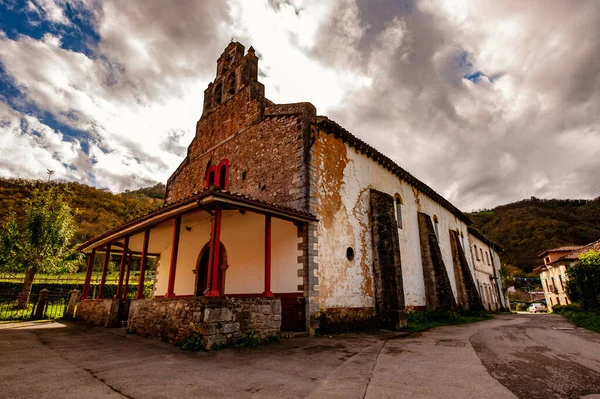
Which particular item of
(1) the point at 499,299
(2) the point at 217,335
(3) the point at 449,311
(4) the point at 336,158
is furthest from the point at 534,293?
(2) the point at 217,335

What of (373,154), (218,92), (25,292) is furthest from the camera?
(25,292)

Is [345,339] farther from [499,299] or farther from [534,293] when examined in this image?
[534,293]

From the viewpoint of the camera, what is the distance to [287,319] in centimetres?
919

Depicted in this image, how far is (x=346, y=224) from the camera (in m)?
11.4

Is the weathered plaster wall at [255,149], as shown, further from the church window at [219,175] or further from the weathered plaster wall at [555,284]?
the weathered plaster wall at [555,284]

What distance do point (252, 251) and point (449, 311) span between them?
1034cm

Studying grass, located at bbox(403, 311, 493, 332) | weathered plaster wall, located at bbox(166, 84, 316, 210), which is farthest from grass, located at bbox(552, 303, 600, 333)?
weathered plaster wall, located at bbox(166, 84, 316, 210)

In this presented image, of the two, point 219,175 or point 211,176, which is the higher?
point 211,176

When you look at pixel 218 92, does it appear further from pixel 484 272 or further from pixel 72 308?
pixel 484 272

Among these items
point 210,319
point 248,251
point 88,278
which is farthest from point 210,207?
point 88,278

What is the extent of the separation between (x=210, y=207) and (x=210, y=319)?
2827 mm

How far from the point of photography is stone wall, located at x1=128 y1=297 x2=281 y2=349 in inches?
257

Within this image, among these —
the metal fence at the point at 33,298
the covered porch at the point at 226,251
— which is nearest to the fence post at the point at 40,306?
the metal fence at the point at 33,298

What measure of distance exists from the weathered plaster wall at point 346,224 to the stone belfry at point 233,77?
448 cm
